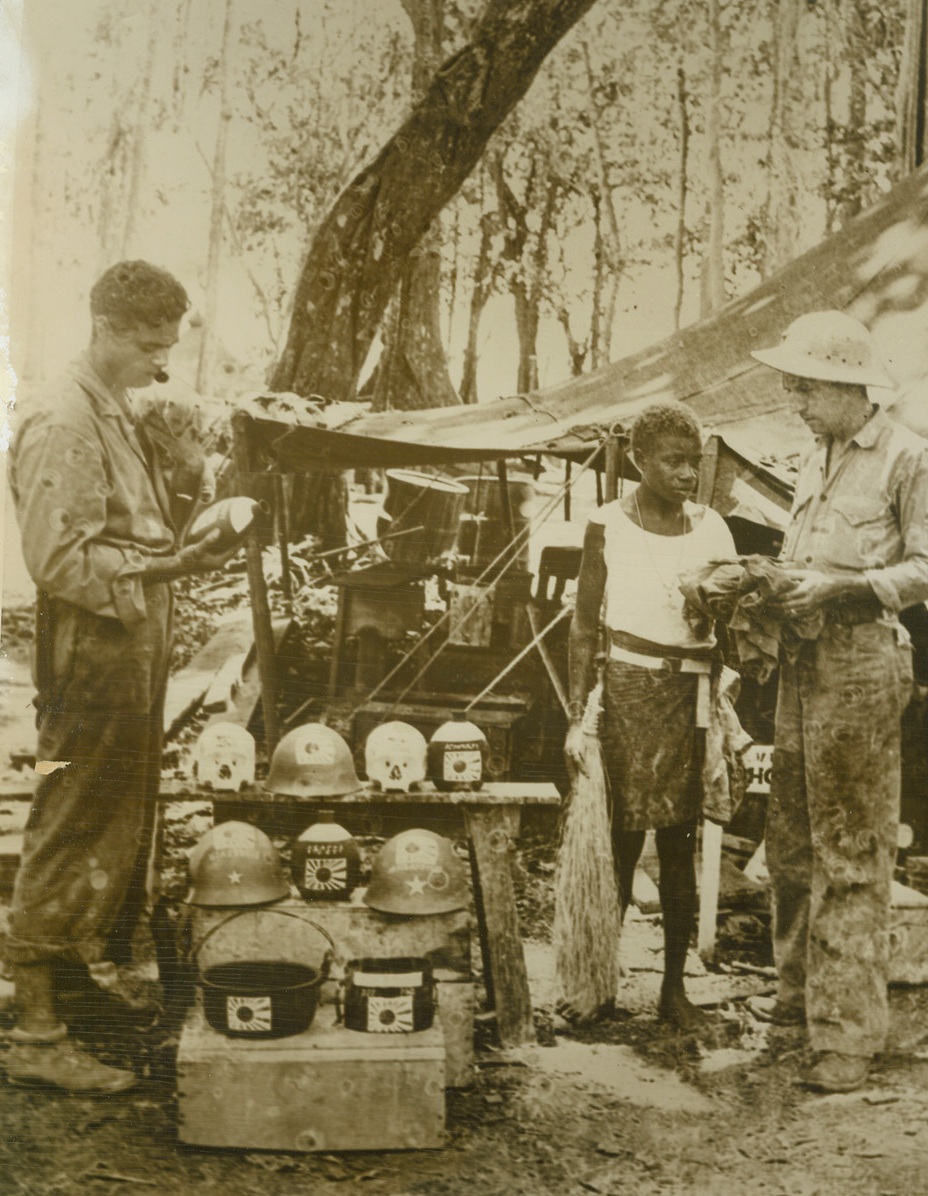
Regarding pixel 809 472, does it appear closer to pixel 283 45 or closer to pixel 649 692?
pixel 649 692

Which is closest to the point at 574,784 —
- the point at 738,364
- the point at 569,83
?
the point at 738,364

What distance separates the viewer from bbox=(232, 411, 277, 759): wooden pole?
3260 mm

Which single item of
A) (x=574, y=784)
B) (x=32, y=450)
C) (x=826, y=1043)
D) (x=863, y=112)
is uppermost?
(x=863, y=112)

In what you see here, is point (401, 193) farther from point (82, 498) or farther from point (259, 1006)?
point (259, 1006)

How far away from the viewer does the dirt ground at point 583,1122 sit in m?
2.98

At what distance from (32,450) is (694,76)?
2335 millimetres

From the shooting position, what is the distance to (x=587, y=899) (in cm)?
325

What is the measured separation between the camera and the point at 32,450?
3.15m

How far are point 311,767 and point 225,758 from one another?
251 mm

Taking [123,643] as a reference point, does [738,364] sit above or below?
above

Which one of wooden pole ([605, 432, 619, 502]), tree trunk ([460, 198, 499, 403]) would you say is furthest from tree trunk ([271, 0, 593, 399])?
wooden pole ([605, 432, 619, 502])

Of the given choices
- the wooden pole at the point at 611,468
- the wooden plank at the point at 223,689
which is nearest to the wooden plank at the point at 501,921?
the wooden plank at the point at 223,689

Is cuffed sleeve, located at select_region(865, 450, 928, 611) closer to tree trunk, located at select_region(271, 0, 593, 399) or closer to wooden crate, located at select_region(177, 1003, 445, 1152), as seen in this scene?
tree trunk, located at select_region(271, 0, 593, 399)

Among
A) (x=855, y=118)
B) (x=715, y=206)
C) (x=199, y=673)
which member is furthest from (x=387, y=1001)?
(x=855, y=118)
